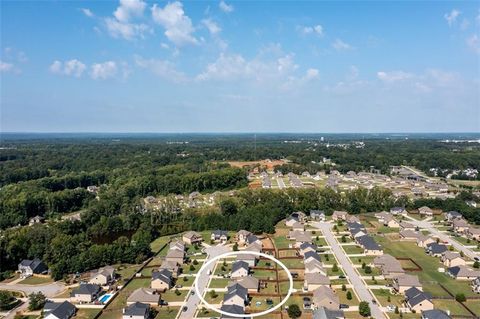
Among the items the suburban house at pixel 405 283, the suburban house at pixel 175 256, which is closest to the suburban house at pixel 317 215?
the suburban house at pixel 405 283

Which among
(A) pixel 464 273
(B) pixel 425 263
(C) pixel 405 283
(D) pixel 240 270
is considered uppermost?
(C) pixel 405 283

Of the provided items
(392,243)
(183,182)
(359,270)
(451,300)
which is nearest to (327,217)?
(392,243)

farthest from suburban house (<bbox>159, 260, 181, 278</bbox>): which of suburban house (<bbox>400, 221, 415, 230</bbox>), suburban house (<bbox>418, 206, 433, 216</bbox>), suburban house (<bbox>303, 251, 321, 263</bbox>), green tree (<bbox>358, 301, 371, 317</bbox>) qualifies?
suburban house (<bbox>418, 206, 433, 216</bbox>)

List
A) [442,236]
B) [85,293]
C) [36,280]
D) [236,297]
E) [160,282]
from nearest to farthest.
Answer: [236,297]
[85,293]
[160,282]
[36,280]
[442,236]

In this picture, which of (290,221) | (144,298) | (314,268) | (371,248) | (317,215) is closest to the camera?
(144,298)

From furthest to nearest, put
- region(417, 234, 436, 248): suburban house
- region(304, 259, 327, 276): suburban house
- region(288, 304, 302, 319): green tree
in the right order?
region(417, 234, 436, 248): suburban house < region(304, 259, 327, 276): suburban house < region(288, 304, 302, 319): green tree

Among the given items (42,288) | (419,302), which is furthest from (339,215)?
(42,288)

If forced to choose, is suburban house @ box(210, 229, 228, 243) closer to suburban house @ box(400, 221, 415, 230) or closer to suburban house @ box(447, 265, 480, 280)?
suburban house @ box(400, 221, 415, 230)

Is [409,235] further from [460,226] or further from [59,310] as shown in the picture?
[59,310]
